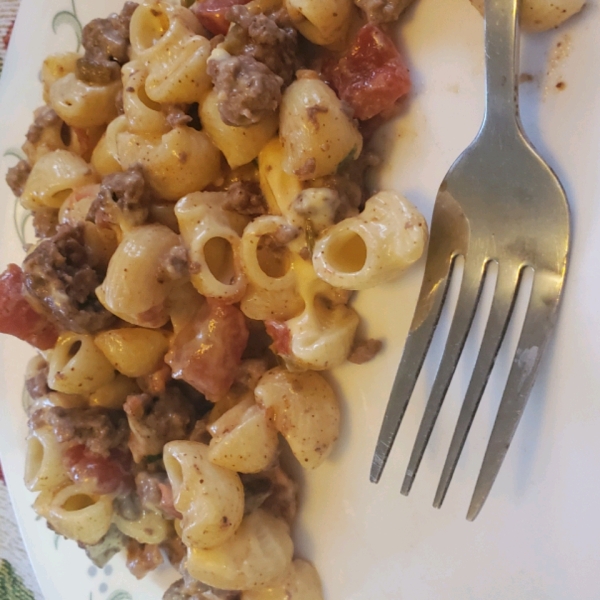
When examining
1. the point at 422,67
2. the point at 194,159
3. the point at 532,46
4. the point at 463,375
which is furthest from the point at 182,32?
the point at 463,375

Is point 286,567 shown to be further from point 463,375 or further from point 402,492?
point 463,375

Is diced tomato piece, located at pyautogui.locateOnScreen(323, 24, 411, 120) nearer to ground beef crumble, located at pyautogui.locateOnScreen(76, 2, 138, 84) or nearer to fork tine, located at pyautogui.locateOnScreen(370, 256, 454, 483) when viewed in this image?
fork tine, located at pyautogui.locateOnScreen(370, 256, 454, 483)

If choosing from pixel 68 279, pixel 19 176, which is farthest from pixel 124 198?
pixel 19 176

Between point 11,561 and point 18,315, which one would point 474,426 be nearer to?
point 18,315

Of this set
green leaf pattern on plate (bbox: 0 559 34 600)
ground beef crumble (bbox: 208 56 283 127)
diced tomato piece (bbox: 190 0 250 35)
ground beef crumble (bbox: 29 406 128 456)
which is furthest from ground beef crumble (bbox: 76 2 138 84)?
green leaf pattern on plate (bbox: 0 559 34 600)

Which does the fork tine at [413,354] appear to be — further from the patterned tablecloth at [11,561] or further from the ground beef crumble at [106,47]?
the patterned tablecloth at [11,561]

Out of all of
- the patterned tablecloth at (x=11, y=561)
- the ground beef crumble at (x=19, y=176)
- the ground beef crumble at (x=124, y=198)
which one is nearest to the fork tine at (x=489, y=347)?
the ground beef crumble at (x=124, y=198)
